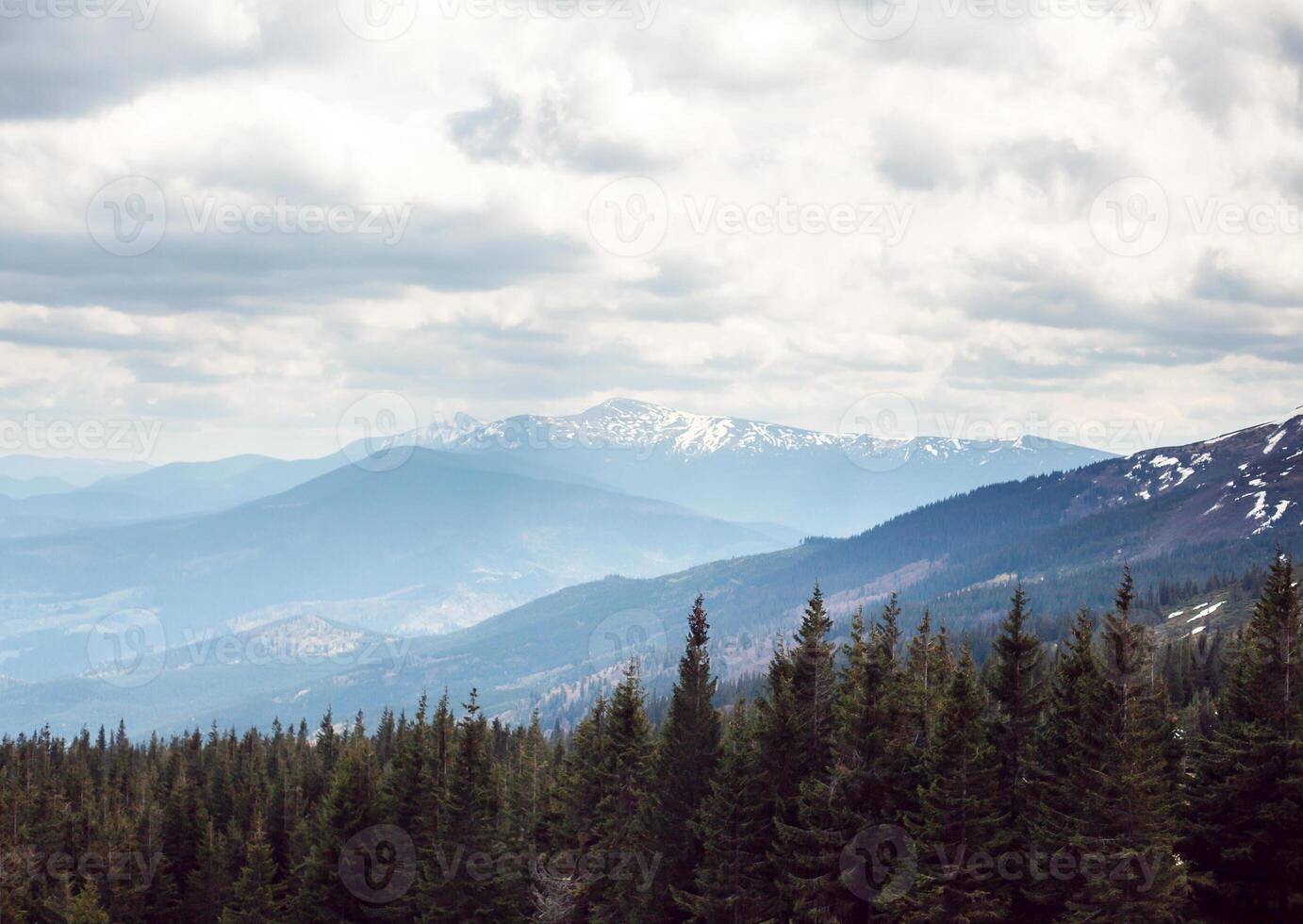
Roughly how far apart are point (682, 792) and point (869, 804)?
10194 millimetres

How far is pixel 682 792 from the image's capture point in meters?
55.5

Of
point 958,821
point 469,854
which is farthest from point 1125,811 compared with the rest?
point 469,854

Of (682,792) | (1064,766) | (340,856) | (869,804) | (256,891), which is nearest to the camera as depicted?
(1064,766)

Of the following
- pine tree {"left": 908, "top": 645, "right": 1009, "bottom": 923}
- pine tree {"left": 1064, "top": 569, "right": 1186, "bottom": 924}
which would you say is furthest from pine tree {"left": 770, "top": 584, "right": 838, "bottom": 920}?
pine tree {"left": 1064, "top": 569, "right": 1186, "bottom": 924}

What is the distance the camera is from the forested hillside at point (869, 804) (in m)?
44.0

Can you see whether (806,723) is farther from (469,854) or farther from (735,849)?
(469,854)

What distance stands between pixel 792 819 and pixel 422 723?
34.1 m

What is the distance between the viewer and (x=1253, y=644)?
50000 millimetres

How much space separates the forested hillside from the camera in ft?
144

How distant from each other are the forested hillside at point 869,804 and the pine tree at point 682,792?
10cm

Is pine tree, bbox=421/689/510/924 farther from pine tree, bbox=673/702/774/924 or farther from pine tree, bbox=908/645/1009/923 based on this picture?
pine tree, bbox=908/645/1009/923

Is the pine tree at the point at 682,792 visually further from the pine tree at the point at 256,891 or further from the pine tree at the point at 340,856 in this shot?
the pine tree at the point at 256,891

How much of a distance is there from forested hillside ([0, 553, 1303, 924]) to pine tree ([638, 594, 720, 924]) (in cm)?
10

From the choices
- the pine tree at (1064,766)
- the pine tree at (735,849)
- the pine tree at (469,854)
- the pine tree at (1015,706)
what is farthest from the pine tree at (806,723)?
the pine tree at (469,854)
